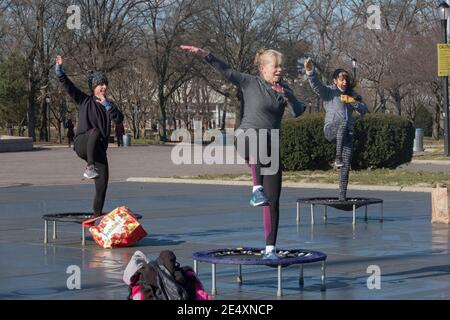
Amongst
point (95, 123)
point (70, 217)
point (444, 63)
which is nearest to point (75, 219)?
point (70, 217)

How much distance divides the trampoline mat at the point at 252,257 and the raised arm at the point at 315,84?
2.26 meters

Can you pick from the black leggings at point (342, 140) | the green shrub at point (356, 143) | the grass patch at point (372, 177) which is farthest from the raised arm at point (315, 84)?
the green shrub at point (356, 143)

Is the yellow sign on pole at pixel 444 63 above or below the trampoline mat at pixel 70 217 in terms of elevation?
above

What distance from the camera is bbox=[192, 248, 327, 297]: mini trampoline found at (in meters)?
8.49

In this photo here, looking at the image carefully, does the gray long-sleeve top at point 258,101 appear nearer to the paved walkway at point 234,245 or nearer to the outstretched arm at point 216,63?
the outstretched arm at point 216,63

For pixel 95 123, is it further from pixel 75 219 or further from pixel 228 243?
pixel 228 243

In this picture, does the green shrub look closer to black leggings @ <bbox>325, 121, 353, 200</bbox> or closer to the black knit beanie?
black leggings @ <bbox>325, 121, 353, 200</bbox>

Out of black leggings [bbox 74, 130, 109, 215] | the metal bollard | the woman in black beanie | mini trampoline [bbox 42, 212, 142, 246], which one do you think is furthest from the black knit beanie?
the metal bollard

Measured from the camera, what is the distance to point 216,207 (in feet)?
59.4

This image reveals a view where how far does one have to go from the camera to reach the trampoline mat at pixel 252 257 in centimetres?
849

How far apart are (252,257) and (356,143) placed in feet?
60.1

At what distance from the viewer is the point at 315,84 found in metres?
12.8
